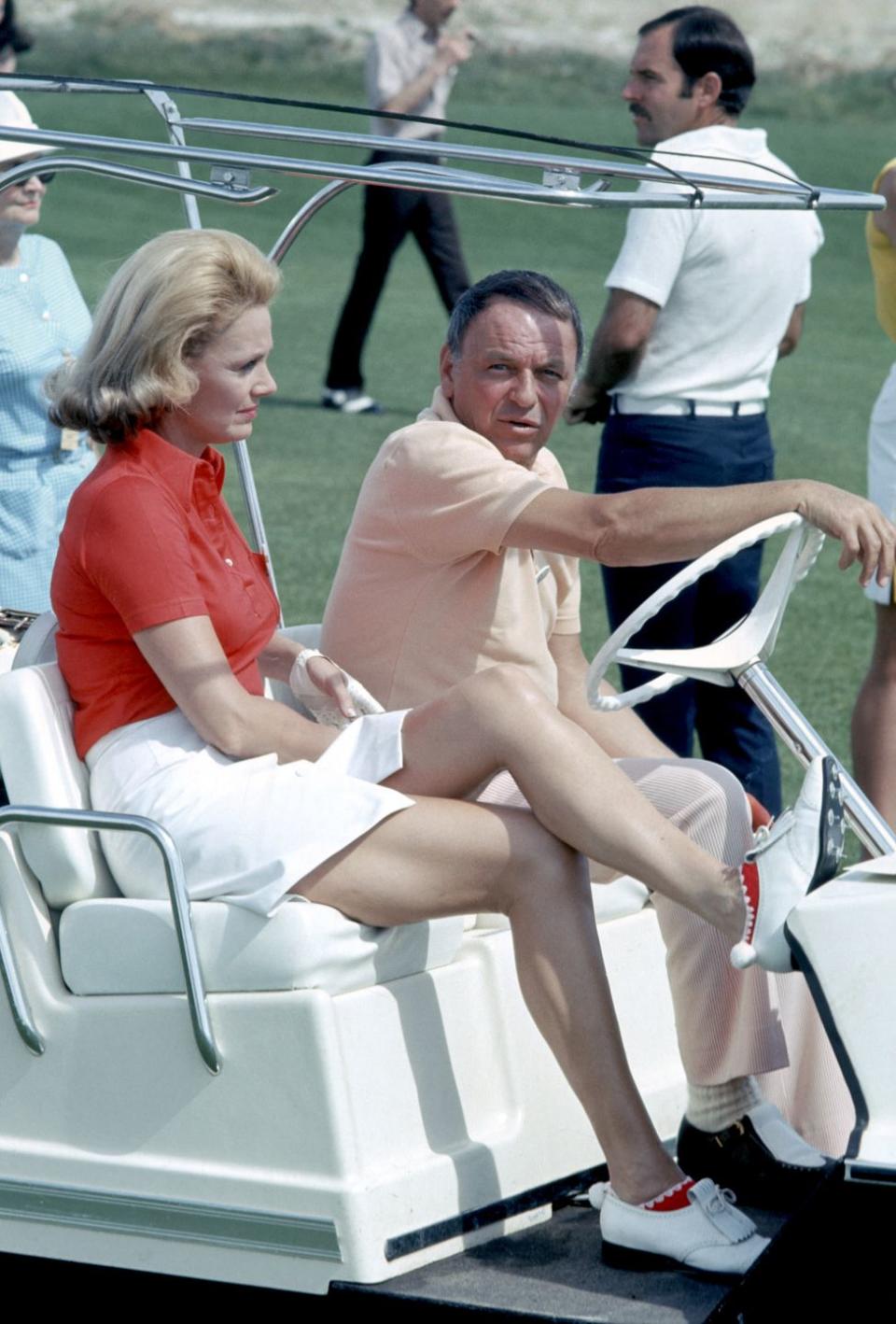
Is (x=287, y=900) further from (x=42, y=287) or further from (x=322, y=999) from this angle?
(x=42, y=287)

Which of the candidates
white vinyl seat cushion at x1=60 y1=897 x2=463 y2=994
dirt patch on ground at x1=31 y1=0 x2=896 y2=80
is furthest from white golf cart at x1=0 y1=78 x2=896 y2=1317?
dirt patch on ground at x1=31 y1=0 x2=896 y2=80

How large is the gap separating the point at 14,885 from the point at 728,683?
1.02 metres

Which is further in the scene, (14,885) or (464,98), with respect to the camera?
(464,98)

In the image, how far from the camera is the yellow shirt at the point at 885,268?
15.0 ft

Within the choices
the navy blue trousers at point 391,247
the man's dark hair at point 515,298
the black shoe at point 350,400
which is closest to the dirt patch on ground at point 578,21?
the black shoe at point 350,400

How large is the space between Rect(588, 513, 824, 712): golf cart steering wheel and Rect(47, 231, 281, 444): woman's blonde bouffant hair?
0.77 meters

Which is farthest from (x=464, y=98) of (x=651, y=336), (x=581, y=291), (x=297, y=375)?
(x=651, y=336)

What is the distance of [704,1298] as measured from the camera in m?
2.55

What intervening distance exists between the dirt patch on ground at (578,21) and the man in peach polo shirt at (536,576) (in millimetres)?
29806

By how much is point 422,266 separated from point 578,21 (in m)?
18.0

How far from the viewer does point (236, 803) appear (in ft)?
9.25

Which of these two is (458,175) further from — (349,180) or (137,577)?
(137,577)

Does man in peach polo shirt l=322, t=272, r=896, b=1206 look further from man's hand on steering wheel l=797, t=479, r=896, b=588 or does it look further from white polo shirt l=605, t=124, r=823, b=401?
white polo shirt l=605, t=124, r=823, b=401

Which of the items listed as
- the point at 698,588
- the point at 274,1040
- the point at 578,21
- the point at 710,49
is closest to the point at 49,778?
the point at 274,1040
